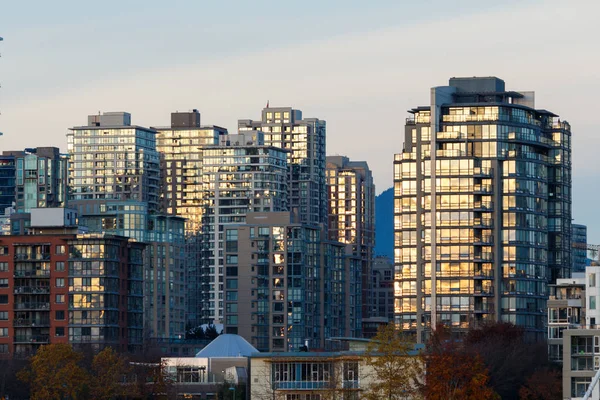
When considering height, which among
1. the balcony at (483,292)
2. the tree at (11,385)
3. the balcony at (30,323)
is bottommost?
the tree at (11,385)

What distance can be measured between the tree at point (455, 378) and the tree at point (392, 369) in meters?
1.36

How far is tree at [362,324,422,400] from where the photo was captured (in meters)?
131

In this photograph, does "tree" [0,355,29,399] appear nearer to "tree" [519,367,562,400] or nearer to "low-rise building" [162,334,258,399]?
"low-rise building" [162,334,258,399]

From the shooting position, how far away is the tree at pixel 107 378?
496 ft

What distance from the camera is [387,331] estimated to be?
136 meters

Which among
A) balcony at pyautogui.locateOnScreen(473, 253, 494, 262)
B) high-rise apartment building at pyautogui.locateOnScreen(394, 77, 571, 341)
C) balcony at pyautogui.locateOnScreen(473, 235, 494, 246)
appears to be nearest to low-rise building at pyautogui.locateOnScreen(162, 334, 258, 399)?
high-rise apartment building at pyautogui.locateOnScreen(394, 77, 571, 341)

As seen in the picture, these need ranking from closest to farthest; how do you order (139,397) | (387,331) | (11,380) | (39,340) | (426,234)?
1. (387,331)
2. (139,397)
3. (11,380)
4. (426,234)
5. (39,340)

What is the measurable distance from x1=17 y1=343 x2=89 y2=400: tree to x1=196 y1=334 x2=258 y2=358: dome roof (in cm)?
2821

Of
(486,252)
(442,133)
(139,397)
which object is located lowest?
(139,397)

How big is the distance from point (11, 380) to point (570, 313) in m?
57.9

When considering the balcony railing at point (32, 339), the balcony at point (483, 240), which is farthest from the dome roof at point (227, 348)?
the balcony at point (483, 240)

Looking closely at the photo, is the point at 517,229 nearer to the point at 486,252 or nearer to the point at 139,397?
the point at 486,252

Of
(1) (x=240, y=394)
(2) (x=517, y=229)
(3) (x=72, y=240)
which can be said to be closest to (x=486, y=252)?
(2) (x=517, y=229)

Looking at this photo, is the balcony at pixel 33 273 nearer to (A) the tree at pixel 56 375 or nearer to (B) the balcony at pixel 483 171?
(A) the tree at pixel 56 375
